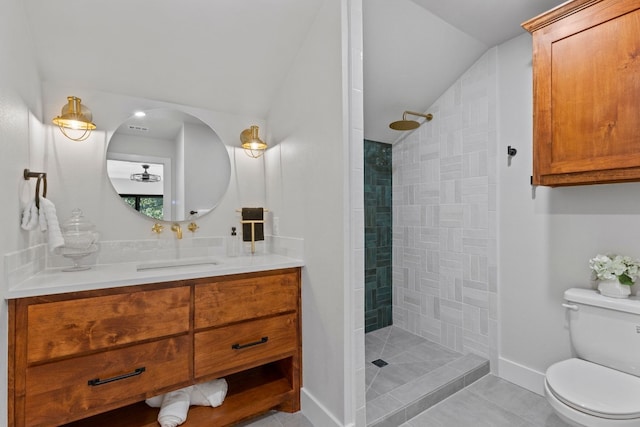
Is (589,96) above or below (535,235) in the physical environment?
above

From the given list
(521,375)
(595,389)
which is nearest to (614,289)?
(595,389)

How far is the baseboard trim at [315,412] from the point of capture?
1.62 metres

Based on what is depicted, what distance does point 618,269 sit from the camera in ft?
5.28

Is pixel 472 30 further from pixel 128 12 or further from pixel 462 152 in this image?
pixel 128 12

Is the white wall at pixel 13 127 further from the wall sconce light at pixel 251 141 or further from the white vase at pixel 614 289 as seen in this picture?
the white vase at pixel 614 289

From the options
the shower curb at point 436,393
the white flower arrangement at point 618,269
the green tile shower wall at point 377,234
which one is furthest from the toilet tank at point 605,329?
the green tile shower wall at point 377,234

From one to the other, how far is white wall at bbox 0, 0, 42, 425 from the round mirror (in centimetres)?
42

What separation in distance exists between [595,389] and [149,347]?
2.06 meters

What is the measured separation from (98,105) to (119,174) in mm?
415

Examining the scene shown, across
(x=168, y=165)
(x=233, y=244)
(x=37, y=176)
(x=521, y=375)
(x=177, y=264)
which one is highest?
(x=168, y=165)

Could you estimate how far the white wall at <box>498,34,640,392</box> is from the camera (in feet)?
5.69

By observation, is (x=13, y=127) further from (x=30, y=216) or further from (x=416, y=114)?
(x=416, y=114)

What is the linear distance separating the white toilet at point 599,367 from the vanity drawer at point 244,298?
1.39m

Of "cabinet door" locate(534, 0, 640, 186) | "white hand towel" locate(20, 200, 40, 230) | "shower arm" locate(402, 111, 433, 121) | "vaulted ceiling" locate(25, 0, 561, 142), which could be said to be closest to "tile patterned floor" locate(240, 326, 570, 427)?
"cabinet door" locate(534, 0, 640, 186)
